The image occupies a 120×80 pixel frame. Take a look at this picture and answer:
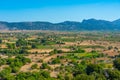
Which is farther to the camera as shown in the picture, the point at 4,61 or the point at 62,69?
the point at 4,61

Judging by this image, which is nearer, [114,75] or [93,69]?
[114,75]

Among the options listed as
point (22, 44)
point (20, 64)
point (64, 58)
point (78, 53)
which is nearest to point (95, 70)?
point (20, 64)

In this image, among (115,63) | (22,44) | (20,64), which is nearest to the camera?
(115,63)

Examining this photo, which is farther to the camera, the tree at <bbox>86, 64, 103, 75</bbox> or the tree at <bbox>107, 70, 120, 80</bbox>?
the tree at <bbox>86, 64, 103, 75</bbox>

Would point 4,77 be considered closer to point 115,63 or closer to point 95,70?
point 95,70

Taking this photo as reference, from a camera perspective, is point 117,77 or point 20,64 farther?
point 20,64

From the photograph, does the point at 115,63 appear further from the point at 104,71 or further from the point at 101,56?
the point at 101,56

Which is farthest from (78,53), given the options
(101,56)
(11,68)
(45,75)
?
(45,75)

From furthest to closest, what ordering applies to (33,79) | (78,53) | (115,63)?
(78,53) < (115,63) < (33,79)

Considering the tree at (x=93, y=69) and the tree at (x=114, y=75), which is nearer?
the tree at (x=114, y=75)
